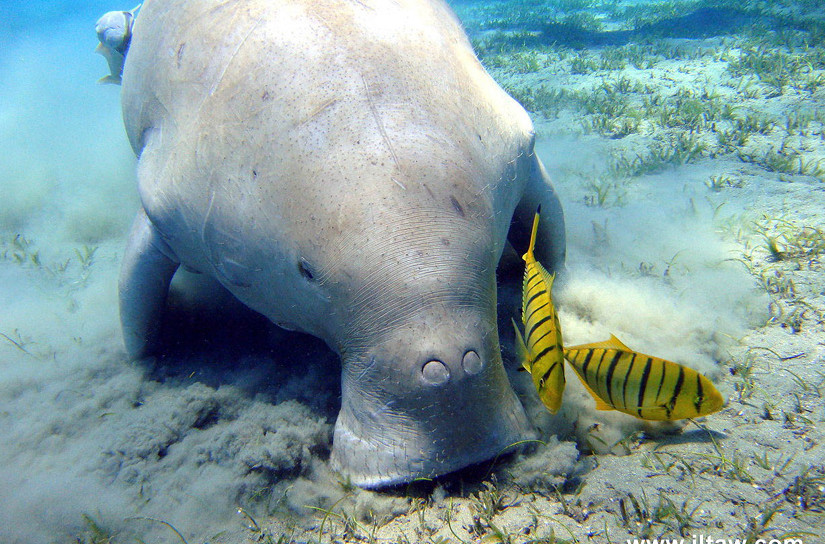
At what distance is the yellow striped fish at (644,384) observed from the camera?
2008mm

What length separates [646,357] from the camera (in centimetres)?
202

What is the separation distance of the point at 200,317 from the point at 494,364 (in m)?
2.89

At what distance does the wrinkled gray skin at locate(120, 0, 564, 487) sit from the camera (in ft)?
5.85

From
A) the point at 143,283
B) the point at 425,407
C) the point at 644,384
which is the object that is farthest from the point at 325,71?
the point at 143,283

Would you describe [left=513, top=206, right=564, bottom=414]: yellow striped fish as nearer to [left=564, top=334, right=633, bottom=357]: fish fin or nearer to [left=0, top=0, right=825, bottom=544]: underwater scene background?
[left=564, top=334, right=633, bottom=357]: fish fin

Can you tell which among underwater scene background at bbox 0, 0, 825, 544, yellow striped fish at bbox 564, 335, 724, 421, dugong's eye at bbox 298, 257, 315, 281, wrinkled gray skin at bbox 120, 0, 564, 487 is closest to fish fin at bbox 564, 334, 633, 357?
yellow striped fish at bbox 564, 335, 724, 421

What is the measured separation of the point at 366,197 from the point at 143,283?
2341 mm

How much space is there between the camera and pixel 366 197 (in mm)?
1803

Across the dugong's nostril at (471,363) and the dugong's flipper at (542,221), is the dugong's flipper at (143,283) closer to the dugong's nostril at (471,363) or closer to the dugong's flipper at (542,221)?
the dugong's nostril at (471,363)

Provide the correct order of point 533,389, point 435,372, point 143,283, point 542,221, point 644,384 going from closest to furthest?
point 435,372
point 644,384
point 533,389
point 143,283
point 542,221

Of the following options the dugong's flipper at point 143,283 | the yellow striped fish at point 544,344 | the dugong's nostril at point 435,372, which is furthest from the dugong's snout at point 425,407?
the dugong's flipper at point 143,283

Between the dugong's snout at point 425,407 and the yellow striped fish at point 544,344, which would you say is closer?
the dugong's snout at point 425,407

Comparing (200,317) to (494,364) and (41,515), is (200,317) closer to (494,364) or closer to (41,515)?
(41,515)

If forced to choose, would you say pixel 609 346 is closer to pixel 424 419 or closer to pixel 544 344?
pixel 544 344
